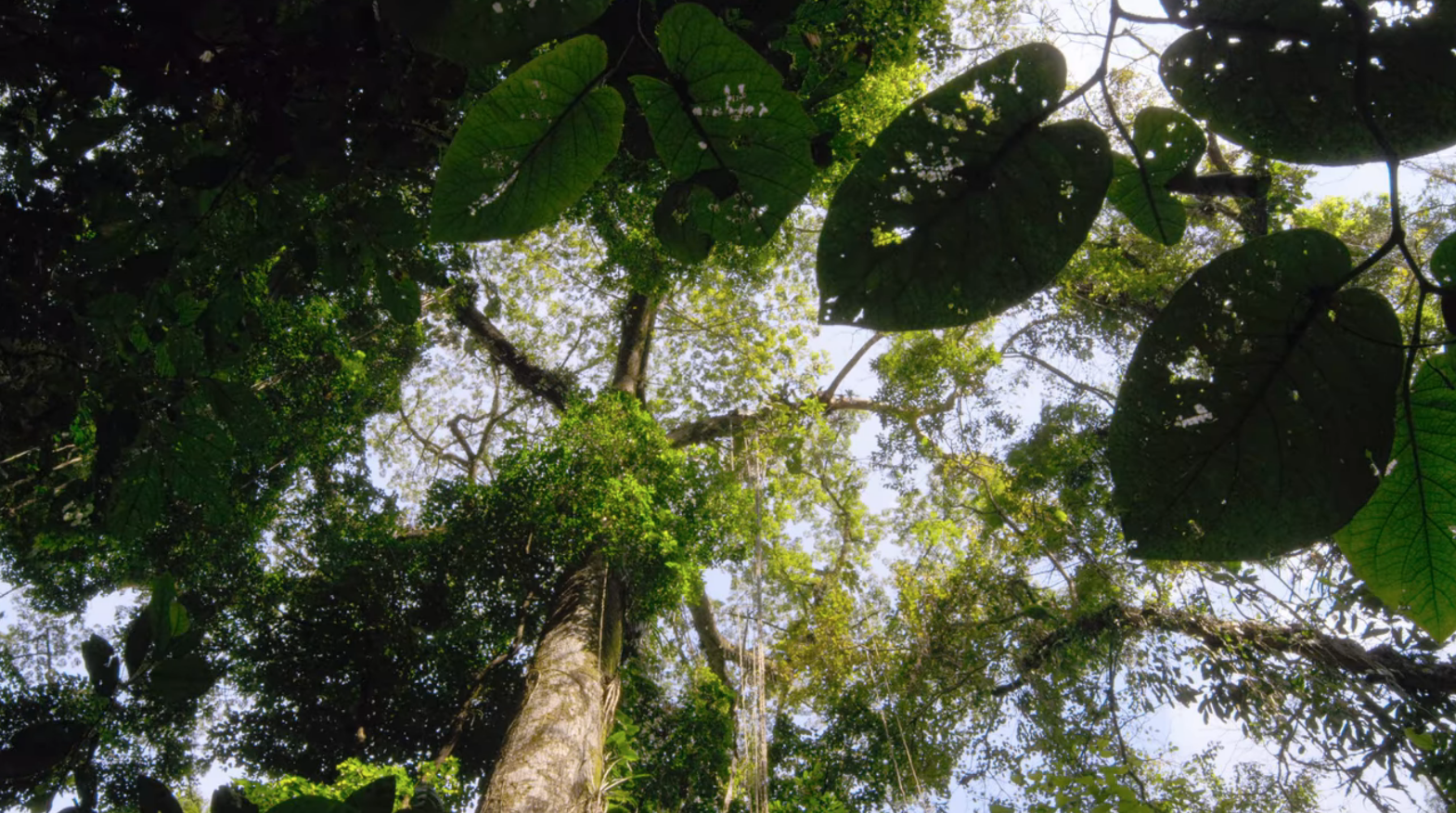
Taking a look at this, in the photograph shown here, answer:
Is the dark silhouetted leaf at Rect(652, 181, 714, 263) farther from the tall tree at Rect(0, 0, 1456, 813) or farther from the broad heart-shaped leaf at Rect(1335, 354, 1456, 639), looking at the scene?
the broad heart-shaped leaf at Rect(1335, 354, 1456, 639)

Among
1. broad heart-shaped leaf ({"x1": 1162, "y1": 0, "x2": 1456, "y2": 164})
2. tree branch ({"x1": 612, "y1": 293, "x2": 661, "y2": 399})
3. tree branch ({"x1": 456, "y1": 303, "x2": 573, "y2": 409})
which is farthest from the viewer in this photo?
tree branch ({"x1": 456, "y1": 303, "x2": 573, "y2": 409})

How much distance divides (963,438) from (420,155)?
186 inches

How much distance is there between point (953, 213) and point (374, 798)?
0.53 metres

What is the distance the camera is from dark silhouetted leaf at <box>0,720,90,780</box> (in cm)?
48

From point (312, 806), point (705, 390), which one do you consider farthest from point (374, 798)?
point (705, 390)

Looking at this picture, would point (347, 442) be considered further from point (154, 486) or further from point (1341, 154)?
point (1341, 154)

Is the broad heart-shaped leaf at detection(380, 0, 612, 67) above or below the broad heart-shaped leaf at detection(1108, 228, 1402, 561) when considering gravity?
above

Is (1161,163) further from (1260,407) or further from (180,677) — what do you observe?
(180,677)

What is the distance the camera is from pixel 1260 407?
37cm

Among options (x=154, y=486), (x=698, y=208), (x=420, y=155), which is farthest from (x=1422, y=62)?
(x=154, y=486)

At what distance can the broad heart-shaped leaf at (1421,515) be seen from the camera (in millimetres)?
356

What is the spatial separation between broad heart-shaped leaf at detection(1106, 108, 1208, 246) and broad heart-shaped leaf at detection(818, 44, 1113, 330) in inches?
2.2

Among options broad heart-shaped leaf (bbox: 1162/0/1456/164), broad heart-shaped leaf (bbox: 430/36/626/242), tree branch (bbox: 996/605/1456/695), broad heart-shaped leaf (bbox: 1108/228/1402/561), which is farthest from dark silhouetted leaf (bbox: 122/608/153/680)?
tree branch (bbox: 996/605/1456/695)

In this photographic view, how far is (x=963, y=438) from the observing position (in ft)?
16.2
